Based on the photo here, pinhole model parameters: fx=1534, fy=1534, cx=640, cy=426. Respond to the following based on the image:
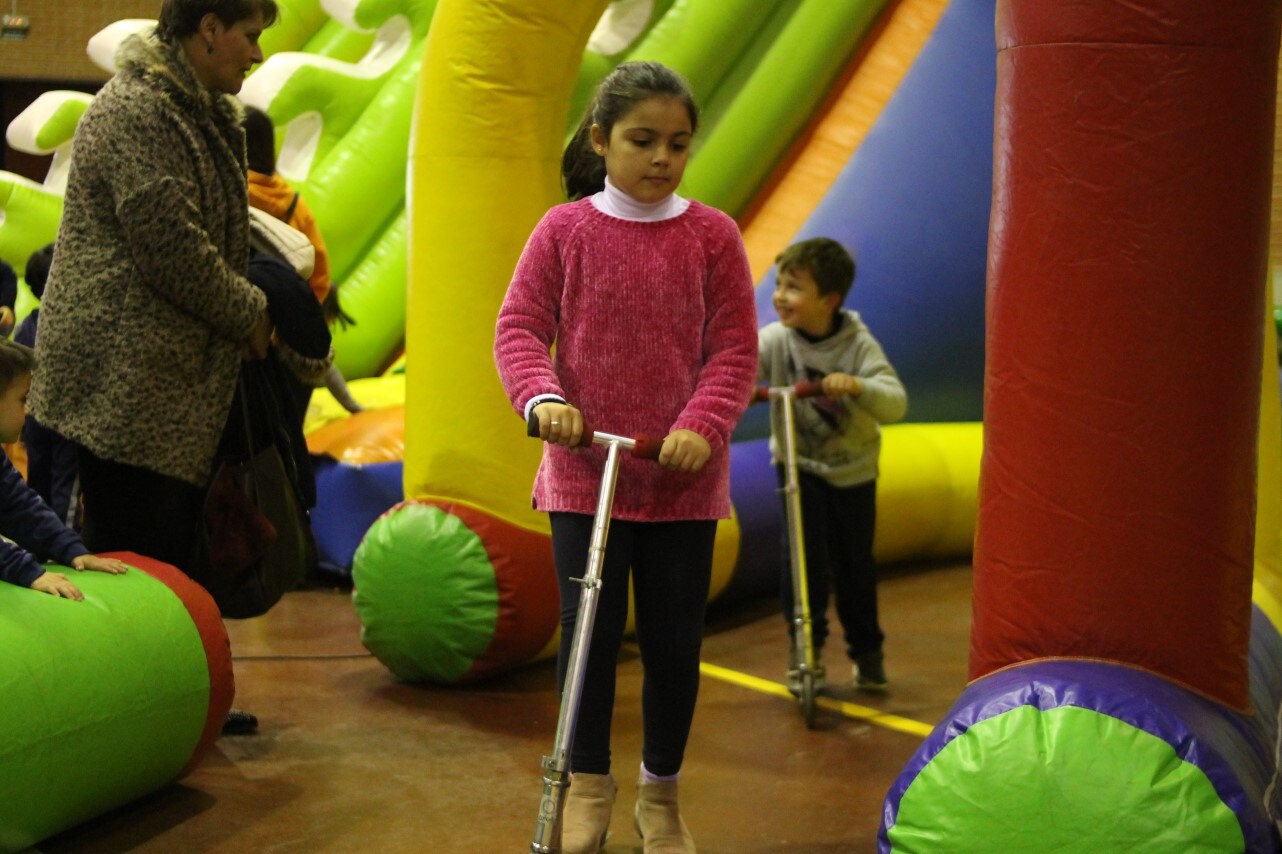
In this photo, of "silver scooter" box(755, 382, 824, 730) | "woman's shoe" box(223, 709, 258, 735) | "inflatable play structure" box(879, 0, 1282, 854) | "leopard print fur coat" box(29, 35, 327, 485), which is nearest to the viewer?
"inflatable play structure" box(879, 0, 1282, 854)

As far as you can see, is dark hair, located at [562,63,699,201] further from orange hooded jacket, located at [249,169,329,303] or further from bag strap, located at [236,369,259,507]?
orange hooded jacket, located at [249,169,329,303]

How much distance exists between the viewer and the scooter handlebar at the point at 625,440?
2.22 metres

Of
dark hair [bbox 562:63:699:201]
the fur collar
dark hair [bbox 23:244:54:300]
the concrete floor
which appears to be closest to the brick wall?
dark hair [bbox 23:244:54:300]

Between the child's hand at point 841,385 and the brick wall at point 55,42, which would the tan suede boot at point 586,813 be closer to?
the child's hand at point 841,385

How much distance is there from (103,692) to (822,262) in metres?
2.01

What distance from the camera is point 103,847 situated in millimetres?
2611

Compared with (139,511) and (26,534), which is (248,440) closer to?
(139,511)

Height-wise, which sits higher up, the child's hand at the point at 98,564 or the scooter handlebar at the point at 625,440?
the scooter handlebar at the point at 625,440

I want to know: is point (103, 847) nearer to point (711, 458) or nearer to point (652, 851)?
point (652, 851)

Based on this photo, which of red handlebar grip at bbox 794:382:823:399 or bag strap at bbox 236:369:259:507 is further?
red handlebar grip at bbox 794:382:823:399

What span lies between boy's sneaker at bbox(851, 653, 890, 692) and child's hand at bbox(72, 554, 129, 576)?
1870 millimetres

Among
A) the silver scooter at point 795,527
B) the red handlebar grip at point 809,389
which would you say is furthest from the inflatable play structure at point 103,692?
the red handlebar grip at point 809,389

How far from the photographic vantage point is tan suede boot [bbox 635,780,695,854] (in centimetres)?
247

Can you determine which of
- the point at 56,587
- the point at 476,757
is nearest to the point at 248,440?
the point at 56,587
